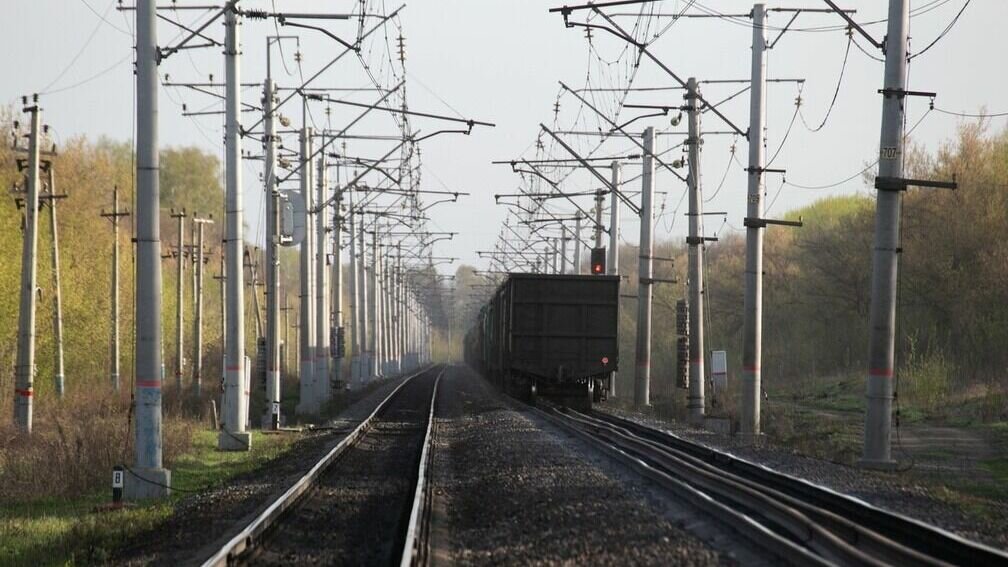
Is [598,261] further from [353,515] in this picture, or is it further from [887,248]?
[353,515]

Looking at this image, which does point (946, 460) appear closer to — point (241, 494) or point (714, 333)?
point (241, 494)

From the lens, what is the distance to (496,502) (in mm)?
14656

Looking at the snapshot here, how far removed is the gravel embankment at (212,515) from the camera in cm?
1141

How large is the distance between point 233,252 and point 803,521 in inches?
637

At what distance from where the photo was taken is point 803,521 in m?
11.3

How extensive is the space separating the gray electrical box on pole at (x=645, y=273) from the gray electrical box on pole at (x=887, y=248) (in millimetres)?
19539

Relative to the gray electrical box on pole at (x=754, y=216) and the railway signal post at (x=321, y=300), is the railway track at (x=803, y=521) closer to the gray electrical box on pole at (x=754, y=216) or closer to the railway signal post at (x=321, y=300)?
the gray electrical box on pole at (x=754, y=216)

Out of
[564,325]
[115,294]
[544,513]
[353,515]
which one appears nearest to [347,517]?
[353,515]

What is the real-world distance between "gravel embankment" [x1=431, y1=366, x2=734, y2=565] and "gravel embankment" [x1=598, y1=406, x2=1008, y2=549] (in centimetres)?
252

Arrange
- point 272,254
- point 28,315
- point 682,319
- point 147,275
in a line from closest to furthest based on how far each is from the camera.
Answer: point 147,275, point 28,315, point 272,254, point 682,319

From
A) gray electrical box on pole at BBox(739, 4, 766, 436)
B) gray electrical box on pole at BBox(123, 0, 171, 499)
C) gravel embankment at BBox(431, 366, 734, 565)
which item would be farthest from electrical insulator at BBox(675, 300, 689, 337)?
gray electrical box on pole at BBox(123, 0, 171, 499)

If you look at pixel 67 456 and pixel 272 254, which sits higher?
pixel 272 254

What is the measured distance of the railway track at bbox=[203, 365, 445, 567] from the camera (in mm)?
10922

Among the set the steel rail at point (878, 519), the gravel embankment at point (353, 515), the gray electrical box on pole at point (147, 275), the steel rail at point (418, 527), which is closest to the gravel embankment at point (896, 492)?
the steel rail at point (878, 519)
